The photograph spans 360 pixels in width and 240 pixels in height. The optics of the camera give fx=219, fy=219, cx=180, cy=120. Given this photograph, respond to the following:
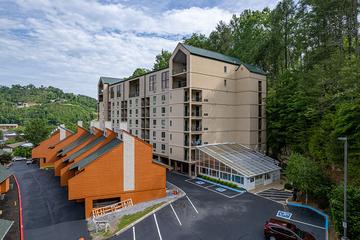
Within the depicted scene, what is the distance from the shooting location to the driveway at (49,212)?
55.9 ft

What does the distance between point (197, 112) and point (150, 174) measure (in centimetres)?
1367

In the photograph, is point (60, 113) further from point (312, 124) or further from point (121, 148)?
point (312, 124)

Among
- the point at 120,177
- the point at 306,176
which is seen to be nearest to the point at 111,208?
the point at 120,177

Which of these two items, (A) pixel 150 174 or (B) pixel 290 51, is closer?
(A) pixel 150 174

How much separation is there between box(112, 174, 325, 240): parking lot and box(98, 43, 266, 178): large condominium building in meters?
10.6

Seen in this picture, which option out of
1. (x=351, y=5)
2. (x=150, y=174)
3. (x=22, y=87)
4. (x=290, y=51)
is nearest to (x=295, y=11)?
(x=290, y=51)

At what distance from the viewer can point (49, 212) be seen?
2089cm

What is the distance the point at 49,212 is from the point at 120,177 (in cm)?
729

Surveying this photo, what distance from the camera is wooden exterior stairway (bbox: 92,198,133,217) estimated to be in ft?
66.0

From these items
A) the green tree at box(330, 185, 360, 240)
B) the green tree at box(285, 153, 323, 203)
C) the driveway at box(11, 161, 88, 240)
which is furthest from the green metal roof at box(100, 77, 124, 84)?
the green tree at box(330, 185, 360, 240)

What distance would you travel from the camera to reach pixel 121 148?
71.4 ft

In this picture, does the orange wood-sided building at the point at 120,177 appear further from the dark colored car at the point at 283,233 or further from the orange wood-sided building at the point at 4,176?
the dark colored car at the point at 283,233

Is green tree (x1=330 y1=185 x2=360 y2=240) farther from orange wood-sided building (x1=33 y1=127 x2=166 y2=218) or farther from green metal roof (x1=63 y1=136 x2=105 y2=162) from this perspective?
green metal roof (x1=63 y1=136 x2=105 y2=162)

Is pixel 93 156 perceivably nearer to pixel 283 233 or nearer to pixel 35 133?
pixel 283 233
